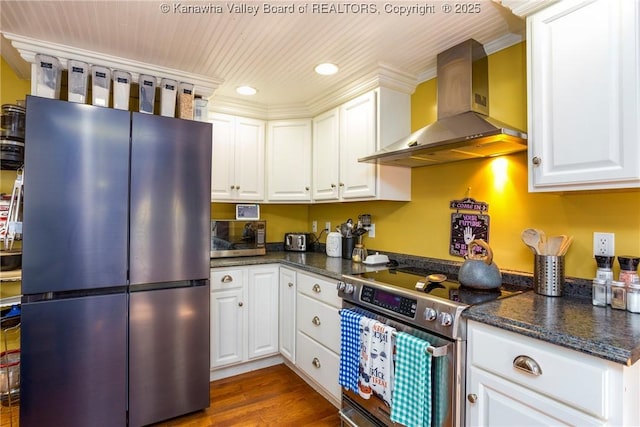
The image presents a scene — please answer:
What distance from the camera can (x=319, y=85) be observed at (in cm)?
251

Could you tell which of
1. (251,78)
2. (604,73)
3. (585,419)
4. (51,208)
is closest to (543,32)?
(604,73)

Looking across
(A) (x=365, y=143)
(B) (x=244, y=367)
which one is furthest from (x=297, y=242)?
(A) (x=365, y=143)

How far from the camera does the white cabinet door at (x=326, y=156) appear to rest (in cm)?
265

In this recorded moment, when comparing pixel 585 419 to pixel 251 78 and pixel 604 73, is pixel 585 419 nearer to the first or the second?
pixel 604 73

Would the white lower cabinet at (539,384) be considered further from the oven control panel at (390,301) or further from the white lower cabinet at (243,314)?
the white lower cabinet at (243,314)

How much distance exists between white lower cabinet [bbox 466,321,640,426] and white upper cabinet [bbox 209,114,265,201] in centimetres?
221

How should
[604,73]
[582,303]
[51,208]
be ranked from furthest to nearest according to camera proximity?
[51,208], [582,303], [604,73]

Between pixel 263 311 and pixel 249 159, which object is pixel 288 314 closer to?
pixel 263 311

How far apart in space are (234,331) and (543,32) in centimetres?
261

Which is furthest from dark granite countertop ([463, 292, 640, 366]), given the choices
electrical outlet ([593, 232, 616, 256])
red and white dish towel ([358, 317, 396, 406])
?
red and white dish towel ([358, 317, 396, 406])

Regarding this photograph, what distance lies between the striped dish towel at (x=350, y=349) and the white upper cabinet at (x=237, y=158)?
1588 millimetres

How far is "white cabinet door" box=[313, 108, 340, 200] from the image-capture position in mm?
2652

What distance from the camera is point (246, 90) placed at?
2.62 meters

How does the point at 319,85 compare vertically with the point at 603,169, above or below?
above
